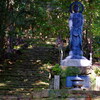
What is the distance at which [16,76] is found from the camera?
12852 mm

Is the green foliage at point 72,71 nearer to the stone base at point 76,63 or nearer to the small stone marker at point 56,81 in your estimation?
the stone base at point 76,63

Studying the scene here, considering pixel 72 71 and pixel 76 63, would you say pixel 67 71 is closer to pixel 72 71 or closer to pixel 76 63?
pixel 72 71

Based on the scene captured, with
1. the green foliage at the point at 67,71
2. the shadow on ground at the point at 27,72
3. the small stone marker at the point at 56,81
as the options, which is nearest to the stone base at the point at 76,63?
the green foliage at the point at 67,71

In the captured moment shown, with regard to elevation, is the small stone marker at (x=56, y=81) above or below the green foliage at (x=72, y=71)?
below

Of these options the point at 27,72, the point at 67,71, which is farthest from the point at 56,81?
the point at 27,72

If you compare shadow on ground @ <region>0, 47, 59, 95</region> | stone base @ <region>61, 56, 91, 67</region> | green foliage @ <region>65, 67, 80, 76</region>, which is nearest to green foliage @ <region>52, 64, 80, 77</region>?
green foliage @ <region>65, 67, 80, 76</region>

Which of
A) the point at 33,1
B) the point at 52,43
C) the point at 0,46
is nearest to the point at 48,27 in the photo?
the point at 33,1

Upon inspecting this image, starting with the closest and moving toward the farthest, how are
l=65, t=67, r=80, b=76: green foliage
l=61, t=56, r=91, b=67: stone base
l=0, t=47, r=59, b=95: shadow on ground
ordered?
l=65, t=67, r=80, b=76: green foliage, l=61, t=56, r=91, b=67: stone base, l=0, t=47, r=59, b=95: shadow on ground

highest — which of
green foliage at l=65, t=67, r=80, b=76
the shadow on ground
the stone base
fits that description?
the stone base

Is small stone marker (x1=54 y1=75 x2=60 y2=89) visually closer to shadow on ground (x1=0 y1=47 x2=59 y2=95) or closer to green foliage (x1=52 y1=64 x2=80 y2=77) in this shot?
green foliage (x1=52 y1=64 x2=80 y2=77)

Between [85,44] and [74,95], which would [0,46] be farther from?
[74,95]

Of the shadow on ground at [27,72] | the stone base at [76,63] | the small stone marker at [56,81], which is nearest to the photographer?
the small stone marker at [56,81]

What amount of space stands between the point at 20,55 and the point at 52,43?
199 inches

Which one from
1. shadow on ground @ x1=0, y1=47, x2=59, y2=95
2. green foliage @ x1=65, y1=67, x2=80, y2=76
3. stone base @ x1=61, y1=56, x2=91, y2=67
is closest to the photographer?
green foliage @ x1=65, y1=67, x2=80, y2=76
